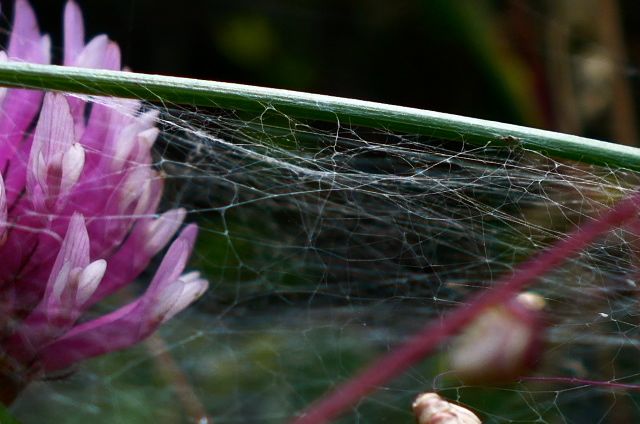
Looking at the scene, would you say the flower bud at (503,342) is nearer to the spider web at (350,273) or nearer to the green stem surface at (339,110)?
the spider web at (350,273)

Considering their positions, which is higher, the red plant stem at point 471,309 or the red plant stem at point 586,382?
the red plant stem at point 471,309

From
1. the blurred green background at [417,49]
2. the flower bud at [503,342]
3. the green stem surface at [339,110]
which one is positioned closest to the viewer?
the green stem surface at [339,110]

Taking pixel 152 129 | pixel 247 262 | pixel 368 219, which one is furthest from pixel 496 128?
pixel 247 262

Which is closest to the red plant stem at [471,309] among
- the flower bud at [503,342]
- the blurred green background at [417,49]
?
the flower bud at [503,342]

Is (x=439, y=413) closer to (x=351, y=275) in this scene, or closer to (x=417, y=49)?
(x=351, y=275)

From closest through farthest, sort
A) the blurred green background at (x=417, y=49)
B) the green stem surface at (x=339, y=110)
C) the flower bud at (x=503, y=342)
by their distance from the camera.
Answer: the green stem surface at (x=339, y=110) < the flower bud at (x=503, y=342) < the blurred green background at (x=417, y=49)

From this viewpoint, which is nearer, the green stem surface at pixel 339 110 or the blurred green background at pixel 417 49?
the green stem surface at pixel 339 110

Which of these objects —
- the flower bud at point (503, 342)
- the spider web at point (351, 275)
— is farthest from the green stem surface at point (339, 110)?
the flower bud at point (503, 342)
